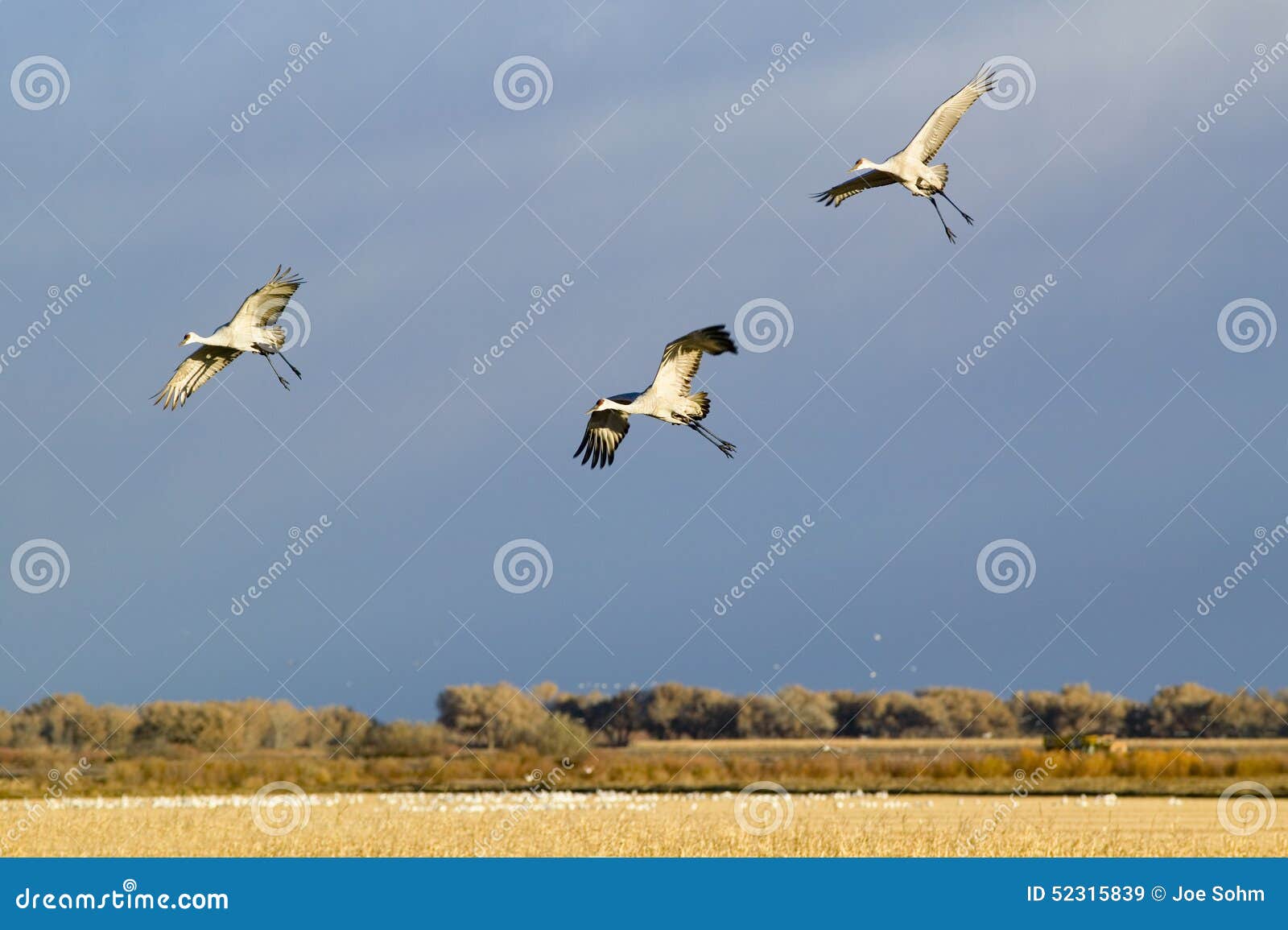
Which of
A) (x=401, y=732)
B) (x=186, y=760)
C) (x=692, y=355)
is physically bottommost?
(x=186, y=760)

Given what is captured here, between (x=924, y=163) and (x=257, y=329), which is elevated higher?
(x=924, y=163)

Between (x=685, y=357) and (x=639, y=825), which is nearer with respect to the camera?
(x=685, y=357)

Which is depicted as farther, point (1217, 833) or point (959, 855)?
point (1217, 833)

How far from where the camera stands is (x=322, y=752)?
5084 cm

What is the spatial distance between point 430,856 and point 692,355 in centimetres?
808

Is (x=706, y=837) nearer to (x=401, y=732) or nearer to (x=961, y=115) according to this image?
(x=961, y=115)

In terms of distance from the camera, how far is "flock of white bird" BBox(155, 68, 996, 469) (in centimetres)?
2011

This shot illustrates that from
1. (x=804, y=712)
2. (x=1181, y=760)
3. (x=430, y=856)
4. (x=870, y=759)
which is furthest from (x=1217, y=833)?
(x=804, y=712)

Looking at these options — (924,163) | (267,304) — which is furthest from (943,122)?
(267,304)

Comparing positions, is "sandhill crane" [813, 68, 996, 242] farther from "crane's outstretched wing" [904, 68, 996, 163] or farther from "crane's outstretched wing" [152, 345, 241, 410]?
"crane's outstretched wing" [152, 345, 241, 410]

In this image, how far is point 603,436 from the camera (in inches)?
827

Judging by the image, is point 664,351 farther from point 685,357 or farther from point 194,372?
point 194,372

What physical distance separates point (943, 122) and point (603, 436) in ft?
17.6

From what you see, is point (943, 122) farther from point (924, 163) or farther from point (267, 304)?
point (267, 304)
